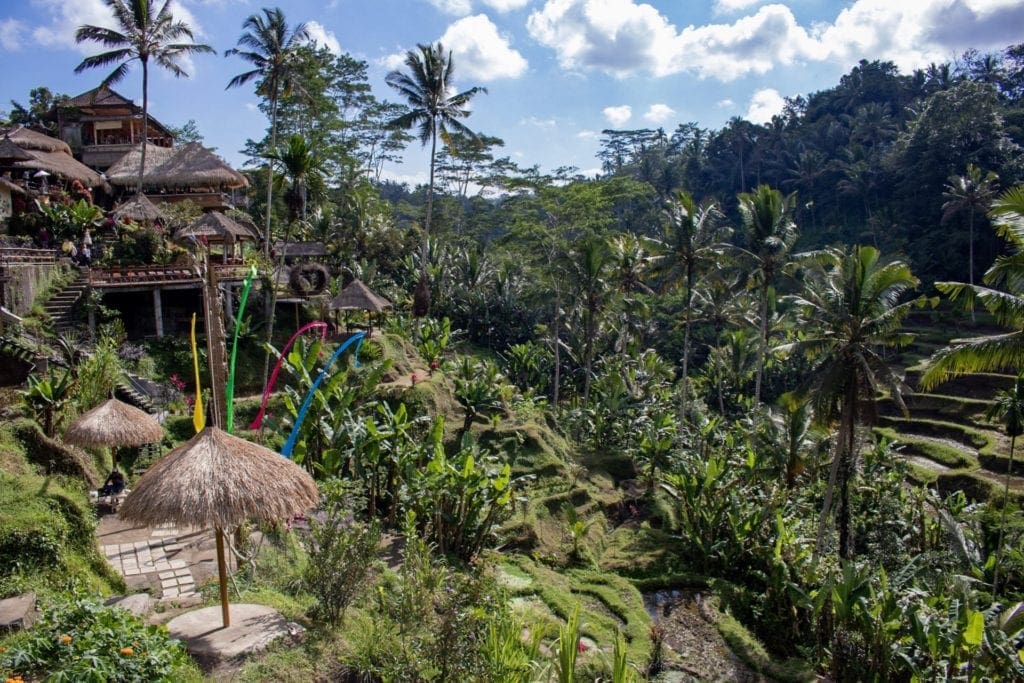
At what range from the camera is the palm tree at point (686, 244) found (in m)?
24.5

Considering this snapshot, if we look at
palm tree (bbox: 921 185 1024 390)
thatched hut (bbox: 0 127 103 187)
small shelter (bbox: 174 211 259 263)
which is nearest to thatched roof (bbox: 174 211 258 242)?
small shelter (bbox: 174 211 259 263)

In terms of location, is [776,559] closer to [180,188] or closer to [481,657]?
[481,657]

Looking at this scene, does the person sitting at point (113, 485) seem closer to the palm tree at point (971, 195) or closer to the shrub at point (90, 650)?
the shrub at point (90, 650)

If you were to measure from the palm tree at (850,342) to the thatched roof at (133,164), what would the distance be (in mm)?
26042

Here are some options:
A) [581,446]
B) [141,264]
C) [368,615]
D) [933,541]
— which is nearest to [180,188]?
[141,264]

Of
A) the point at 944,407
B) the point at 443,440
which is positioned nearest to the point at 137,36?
the point at 443,440

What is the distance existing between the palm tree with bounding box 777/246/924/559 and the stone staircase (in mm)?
18301

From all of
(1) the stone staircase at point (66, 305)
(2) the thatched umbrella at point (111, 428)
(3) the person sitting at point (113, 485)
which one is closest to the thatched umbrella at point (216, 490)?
(2) the thatched umbrella at point (111, 428)

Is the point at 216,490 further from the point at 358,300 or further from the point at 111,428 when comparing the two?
the point at 358,300

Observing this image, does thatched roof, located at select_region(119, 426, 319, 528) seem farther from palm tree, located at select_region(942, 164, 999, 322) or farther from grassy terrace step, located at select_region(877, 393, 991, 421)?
palm tree, located at select_region(942, 164, 999, 322)

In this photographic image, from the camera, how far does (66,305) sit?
18.8m

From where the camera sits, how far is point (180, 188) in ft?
96.5

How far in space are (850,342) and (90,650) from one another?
14.7m

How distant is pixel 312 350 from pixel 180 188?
17784mm
